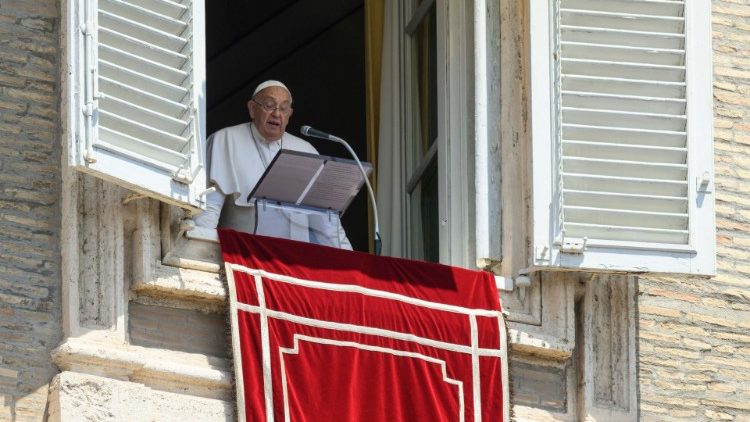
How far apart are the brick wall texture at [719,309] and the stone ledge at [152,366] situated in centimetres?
191

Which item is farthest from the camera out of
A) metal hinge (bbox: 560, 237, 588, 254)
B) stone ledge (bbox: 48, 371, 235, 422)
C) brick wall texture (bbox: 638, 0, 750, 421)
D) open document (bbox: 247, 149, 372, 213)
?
brick wall texture (bbox: 638, 0, 750, 421)

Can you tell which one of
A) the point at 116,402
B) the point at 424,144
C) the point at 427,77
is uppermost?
the point at 427,77

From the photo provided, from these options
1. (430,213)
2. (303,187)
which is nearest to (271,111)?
(430,213)

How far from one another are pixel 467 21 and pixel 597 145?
2.89 feet

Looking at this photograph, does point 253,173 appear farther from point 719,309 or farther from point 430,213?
point 719,309

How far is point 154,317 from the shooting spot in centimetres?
1086

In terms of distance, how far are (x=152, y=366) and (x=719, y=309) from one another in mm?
2711

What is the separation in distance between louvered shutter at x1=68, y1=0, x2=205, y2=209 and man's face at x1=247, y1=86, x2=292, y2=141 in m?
1.52

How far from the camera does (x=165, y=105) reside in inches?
429

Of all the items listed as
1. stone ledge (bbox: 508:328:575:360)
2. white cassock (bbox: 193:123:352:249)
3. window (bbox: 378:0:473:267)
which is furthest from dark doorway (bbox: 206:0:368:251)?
stone ledge (bbox: 508:328:575:360)

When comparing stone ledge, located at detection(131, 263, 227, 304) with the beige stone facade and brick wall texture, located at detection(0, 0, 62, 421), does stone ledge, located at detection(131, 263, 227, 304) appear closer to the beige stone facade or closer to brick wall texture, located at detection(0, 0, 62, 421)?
the beige stone facade

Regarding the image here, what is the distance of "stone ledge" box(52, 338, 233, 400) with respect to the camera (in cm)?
1050

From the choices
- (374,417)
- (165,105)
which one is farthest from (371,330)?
(165,105)

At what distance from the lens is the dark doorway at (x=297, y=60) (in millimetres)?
16547
